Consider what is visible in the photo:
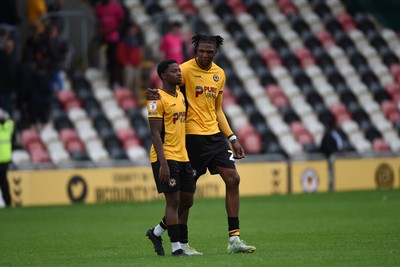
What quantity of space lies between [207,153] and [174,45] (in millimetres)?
14346

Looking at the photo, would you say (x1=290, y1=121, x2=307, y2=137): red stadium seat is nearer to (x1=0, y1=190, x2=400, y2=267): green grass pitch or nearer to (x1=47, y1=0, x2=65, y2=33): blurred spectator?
(x1=0, y1=190, x2=400, y2=267): green grass pitch

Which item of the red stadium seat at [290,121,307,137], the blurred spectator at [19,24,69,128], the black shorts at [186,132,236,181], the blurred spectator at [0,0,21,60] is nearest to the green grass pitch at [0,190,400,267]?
the black shorts at [186,132,236,181]

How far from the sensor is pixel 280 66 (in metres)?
30.4

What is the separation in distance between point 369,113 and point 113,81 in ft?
25.7

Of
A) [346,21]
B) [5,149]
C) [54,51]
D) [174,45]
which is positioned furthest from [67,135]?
[346,21]

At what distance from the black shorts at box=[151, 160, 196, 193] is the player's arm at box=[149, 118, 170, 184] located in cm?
11

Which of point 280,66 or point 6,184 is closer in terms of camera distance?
point 6,184

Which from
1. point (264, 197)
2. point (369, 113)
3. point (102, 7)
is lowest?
point (264, 197)

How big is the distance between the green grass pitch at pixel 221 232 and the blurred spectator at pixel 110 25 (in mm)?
4987

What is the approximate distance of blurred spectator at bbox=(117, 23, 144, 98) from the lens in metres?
26.3

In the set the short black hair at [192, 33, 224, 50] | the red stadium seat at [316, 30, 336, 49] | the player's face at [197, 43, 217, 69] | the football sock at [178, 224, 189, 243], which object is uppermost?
the red stadium seat at [316, 30, 336, 49]

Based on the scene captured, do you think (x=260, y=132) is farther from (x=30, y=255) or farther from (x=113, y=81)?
(x=30, y=255)

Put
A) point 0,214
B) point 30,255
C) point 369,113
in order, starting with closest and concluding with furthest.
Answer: point 30,255, point 0,214, point 369,113

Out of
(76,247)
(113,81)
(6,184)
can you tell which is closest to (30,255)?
(76,247)
